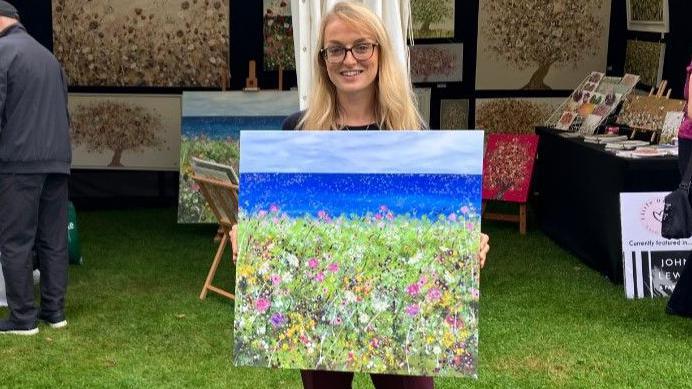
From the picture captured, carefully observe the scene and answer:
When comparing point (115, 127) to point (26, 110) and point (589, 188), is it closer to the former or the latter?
point (26, 110)

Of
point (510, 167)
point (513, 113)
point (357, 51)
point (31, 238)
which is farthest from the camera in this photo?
point (513, 113)

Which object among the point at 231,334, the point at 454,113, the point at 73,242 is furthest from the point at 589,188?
the point at 73,242

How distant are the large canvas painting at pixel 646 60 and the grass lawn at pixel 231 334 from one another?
4.78 feet

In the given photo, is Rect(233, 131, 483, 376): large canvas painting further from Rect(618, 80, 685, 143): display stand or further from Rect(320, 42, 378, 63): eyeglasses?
Rect(618, 80, 685, 143): display stand

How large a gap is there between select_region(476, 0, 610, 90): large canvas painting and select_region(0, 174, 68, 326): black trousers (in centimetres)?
440

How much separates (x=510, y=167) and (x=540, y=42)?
138cm

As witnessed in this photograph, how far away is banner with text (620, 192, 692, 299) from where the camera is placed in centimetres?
549

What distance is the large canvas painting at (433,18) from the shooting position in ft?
27.0

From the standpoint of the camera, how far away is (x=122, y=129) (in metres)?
8.28

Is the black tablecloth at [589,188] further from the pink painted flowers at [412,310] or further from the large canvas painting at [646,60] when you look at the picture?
the pink painted flowers at [412,310]

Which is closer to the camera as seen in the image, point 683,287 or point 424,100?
point 683,287

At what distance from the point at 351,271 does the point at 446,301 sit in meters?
0.21

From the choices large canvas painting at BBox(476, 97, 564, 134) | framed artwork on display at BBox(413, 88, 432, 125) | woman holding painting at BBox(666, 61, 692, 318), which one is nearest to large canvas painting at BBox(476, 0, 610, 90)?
large canvas painting at BBox(476, 97, 564, 134)

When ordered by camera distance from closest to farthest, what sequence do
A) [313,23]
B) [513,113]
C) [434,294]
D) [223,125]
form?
[434,294] → [313,23] → [223,125] → [513,113]
